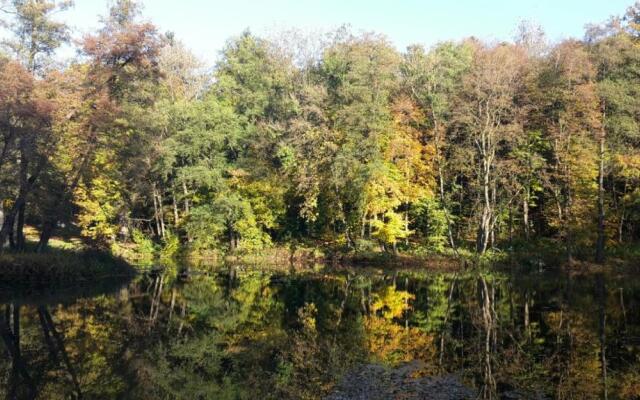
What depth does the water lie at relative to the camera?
10414 millimetres

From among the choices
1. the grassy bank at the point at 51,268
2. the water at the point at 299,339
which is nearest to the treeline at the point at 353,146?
the grassy bank at the point at 51,268

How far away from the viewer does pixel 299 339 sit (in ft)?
47.6

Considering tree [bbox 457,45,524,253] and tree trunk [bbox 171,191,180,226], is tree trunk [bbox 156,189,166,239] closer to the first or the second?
tree trunk [bbox 171,191,180,226]

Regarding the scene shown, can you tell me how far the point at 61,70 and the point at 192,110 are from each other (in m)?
16.4

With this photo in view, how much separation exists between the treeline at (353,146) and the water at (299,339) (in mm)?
12017

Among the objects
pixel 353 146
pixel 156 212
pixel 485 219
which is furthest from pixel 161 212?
pixel 485 219

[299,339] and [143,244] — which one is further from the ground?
[143,244]

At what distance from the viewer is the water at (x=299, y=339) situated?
10414 mm

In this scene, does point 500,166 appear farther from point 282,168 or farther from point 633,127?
point 282,168

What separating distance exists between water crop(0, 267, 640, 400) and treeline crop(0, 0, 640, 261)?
12.0m

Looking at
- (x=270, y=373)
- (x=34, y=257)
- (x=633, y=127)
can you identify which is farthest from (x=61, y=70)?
(x=633, y=127)

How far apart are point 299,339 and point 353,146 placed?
26974 mm

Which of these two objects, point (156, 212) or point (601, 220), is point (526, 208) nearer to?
point (601, 220)

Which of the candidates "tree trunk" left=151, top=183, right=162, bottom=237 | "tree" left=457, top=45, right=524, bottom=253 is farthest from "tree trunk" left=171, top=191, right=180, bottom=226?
"tree" left=457, top=45, right=524, bottom=253
